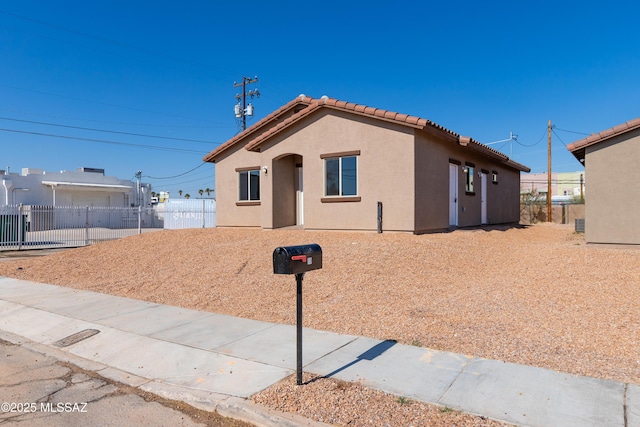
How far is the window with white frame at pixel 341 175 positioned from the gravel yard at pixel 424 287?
5.05 ft

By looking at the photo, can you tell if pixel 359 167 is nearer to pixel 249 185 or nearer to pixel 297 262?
pixel 249 185

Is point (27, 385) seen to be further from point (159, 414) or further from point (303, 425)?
point (303, 425)

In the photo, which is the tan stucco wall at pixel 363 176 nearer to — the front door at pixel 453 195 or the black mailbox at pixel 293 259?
the front door at pixel 453 195

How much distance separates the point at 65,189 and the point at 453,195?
113 feet

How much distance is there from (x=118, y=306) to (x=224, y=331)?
296 cm

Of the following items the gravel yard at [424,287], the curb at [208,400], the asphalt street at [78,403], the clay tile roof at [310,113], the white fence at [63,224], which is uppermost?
the clay tile roof at [310,113]

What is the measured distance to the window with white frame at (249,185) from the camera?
17875 mm

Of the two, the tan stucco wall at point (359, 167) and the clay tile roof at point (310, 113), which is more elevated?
the clay tile roof at point (310, 113)

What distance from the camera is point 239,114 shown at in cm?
3653

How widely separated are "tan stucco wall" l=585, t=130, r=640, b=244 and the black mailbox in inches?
390

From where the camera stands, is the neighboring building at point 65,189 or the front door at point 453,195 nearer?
the front door at point 453,195

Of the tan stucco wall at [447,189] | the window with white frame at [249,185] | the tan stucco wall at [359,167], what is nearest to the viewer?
the tan stucco wall at [359,167]

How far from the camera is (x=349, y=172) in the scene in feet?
46.5

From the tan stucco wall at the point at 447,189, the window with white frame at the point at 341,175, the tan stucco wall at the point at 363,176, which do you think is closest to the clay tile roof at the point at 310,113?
the tan stucco wall at the point at 363,176
